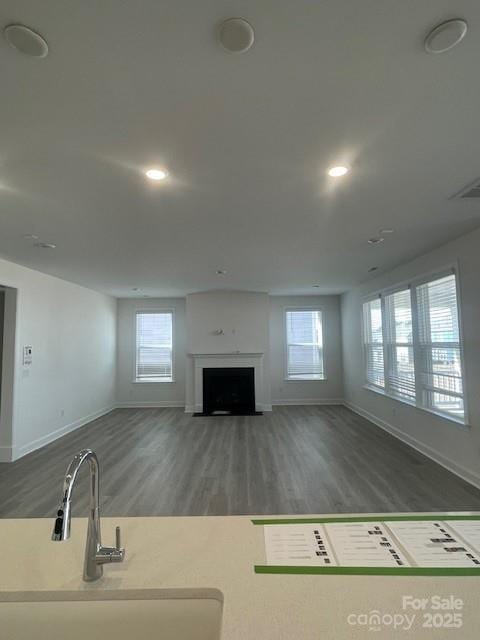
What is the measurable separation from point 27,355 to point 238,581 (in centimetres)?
481

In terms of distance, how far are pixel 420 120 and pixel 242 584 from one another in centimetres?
210

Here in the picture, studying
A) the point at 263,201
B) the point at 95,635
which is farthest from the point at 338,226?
the point at 95,635

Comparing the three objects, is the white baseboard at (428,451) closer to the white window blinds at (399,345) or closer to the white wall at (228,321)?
the white window blinds at (399,345)

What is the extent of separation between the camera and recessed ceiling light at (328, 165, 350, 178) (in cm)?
211

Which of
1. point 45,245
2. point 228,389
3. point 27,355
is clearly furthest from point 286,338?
point 45,245

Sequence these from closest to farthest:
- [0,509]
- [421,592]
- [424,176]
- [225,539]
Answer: [421,592] → [225,539] → [424,176] → [0,509]

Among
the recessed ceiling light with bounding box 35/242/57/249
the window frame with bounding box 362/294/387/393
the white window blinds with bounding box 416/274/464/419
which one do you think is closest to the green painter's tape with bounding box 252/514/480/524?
the white window blinds with bounding box 416/274/464/419

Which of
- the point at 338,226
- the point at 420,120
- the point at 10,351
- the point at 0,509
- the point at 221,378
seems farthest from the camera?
the point at 221,378

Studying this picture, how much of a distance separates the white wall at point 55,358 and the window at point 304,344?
4182 millimetres

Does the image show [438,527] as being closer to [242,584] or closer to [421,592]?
[421,592]

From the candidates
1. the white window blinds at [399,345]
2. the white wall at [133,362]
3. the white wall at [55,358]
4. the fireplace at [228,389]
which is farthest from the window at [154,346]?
the white window blinds at [399,345]

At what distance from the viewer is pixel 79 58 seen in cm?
128

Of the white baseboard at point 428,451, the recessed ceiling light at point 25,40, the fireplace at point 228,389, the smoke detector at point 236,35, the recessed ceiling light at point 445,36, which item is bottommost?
the white baseboard at point 428,451

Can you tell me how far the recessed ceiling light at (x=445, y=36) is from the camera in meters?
1.15
